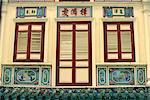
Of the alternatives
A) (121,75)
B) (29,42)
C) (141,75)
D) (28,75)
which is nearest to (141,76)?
(141,75)

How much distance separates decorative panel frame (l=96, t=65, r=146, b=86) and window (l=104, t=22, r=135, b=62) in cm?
26

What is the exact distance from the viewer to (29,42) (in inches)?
407

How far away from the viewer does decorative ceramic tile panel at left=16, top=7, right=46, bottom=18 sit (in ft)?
34.7

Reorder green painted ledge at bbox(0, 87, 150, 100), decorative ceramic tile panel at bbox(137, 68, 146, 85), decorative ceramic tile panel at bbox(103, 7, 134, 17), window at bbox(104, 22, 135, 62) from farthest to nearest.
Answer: decorative ceramic tile panel at bbox(103, 7, 134, 17) → window at bbox(104, 22, 135, 62) → decorative ceramic tile panel at bbox(137, 68, 146, 85) → green painted ledge at bbox(0, 87, 150, 100)

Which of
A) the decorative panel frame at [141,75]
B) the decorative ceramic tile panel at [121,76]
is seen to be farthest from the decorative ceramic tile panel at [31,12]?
the decorative panel frame at [141,75]

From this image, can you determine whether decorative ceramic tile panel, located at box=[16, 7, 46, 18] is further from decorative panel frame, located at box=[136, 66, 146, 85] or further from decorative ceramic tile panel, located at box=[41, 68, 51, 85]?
decorative panel frame, located at box=[136, 66, 146, 85]

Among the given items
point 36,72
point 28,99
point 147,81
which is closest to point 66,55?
point 36,72

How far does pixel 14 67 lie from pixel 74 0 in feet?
8.69

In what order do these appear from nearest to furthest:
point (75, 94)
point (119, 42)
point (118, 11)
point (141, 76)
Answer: point (75, 94) < point (141, 76) < point (119, 42) < point (118, 11)

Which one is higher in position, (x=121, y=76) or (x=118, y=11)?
(x=118, y=11)

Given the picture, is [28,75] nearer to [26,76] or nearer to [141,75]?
[26,76]

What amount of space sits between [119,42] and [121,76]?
101cm

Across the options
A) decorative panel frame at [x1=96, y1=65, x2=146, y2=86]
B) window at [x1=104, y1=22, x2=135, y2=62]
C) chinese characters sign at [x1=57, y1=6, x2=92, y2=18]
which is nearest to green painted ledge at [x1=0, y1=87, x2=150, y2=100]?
decorative panel frame at [x1=96, y1=65, x2=146, y2=86]

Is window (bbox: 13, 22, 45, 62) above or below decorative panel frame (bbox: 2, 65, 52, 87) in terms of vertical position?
above
